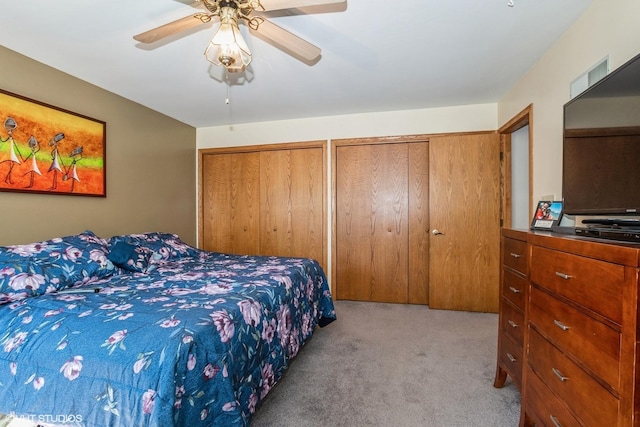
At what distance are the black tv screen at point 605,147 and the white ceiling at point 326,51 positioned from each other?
0.87 m

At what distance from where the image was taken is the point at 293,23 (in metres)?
1.86

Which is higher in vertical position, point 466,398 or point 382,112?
point 382,112

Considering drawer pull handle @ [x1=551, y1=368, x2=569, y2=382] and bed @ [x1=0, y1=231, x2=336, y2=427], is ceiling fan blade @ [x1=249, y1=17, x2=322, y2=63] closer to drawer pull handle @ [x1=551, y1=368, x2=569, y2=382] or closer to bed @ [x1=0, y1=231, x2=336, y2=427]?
bed @ [x1=0, y1=231, x2=336, y2=427]

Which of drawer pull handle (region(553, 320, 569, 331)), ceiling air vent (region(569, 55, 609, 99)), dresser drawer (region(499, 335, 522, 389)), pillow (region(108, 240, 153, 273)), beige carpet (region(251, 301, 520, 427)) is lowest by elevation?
beige carpet (region(251, 301, 520, 427))

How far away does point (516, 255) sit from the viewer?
1.54 m

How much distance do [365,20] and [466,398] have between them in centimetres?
247

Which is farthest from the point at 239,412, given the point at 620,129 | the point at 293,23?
the point at 293,23

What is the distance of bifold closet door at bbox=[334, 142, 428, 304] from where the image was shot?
356cm

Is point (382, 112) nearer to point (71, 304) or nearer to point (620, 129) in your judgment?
point (620, 129)

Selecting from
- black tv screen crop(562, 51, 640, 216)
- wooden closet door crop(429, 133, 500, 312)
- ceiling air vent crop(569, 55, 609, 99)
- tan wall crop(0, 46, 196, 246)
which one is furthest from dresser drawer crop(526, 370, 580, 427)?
tan wall crop(0, 46, 196, 246)

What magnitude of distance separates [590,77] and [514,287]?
4.46 feet

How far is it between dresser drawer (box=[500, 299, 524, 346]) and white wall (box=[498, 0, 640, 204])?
1009mm

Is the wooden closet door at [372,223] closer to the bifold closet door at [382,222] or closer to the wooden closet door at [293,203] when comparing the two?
the bifold closet door at [382,222]

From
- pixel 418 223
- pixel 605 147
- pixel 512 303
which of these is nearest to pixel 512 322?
pixel 512 303
